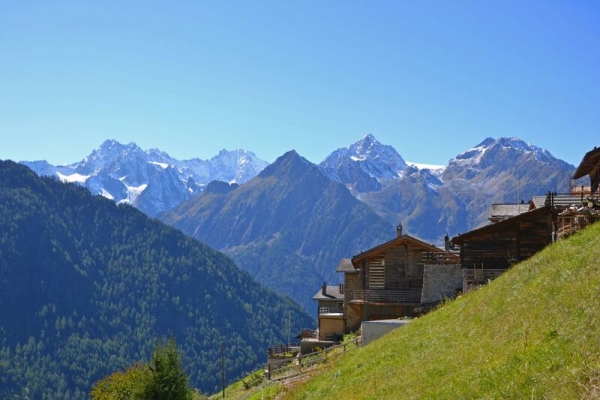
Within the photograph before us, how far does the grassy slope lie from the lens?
44.1 feet

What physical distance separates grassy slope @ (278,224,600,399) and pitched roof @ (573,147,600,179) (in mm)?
21604

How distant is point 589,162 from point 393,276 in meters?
17.9

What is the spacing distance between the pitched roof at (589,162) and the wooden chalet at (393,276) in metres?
11.8

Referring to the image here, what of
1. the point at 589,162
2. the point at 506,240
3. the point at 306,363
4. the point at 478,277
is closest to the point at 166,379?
the point at 306,363

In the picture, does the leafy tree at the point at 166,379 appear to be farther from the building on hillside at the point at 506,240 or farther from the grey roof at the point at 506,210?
the grey roof at the point at 506,210

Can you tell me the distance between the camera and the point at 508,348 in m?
16.2

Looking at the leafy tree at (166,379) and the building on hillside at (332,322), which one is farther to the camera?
the building on hillside at (332,322)

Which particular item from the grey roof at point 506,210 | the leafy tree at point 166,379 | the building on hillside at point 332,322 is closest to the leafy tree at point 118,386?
the leafy tree at point 166,379

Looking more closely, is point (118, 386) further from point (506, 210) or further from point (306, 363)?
point (506, 210)

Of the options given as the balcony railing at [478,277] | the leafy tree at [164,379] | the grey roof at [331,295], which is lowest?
the leafy tree at [164,379]

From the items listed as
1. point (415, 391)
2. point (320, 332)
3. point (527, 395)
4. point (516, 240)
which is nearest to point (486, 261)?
point (516, 240)

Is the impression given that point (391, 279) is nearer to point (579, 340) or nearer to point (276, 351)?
point (276, 351)

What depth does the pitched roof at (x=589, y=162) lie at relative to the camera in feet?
144

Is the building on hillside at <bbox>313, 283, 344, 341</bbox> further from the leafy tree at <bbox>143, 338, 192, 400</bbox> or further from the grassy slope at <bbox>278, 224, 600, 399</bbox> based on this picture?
the grassy slope at <bbox>278, 224, 600, 399</bbox>
